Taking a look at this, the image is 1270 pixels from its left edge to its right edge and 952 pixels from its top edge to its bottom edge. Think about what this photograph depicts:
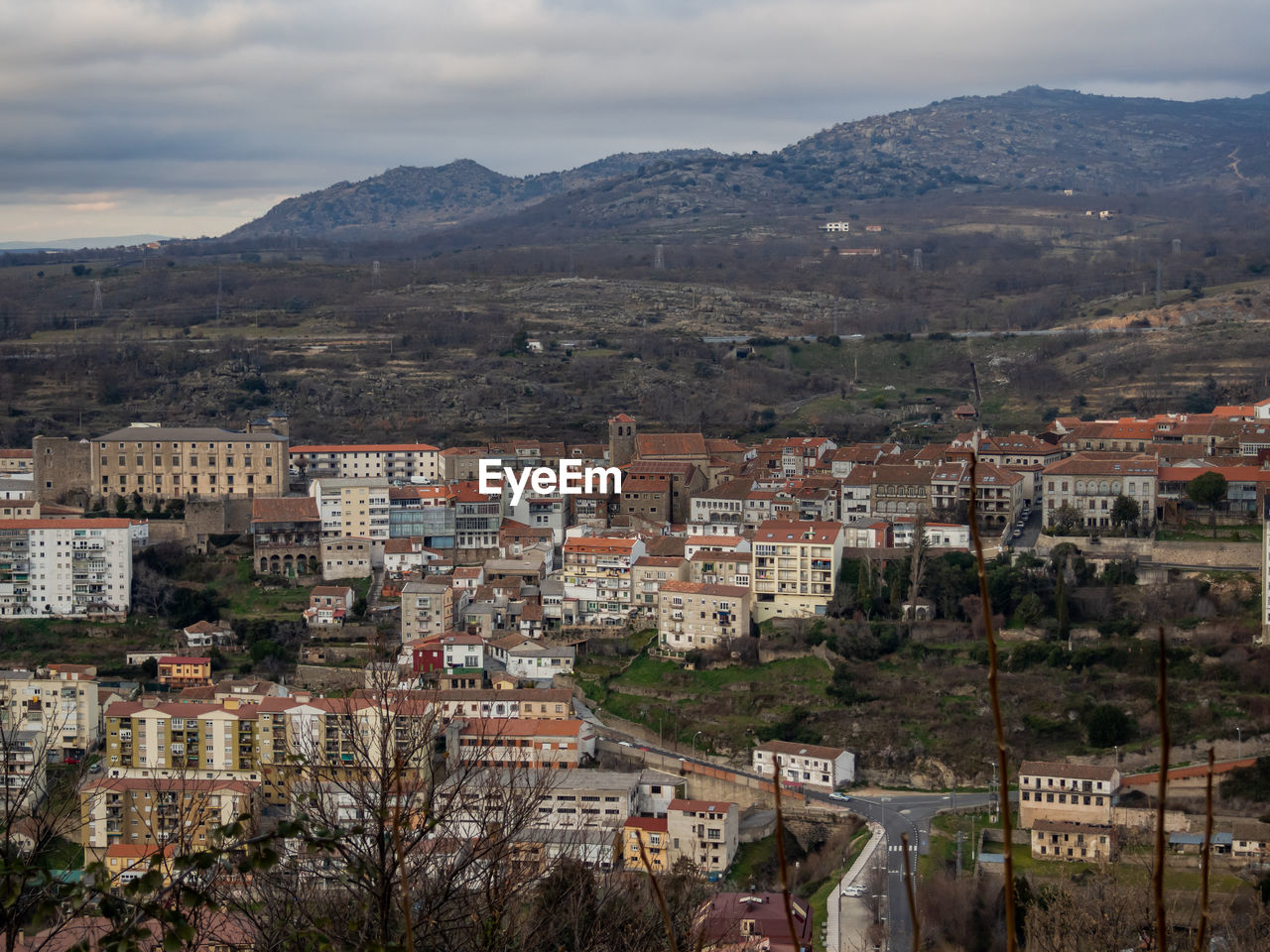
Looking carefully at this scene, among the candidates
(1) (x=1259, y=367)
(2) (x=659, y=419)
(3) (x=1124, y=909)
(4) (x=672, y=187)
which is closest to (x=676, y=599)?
(3) (x=1124, y=909)

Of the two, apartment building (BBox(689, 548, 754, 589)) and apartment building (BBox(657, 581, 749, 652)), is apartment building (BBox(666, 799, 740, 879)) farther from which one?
apartment building (BBox(689, 548, 754, 589))

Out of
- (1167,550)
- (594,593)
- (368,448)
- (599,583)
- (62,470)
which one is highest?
(368,448)

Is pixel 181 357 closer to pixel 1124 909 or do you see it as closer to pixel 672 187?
pixel 1124 909

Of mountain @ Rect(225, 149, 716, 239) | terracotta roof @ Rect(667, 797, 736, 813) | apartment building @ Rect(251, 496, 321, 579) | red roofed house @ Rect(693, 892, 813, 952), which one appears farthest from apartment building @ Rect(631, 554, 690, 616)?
mountain @ Rect(225, 149, 716, 239)

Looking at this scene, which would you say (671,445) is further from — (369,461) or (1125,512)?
(1125,512)

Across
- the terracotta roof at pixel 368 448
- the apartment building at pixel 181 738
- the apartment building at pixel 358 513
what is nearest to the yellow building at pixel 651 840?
the apartment building at pixel 181 738

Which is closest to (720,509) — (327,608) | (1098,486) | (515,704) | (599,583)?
(599,583)

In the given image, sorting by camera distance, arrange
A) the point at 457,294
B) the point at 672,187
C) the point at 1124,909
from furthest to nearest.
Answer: the point at 672,187 → the point at 457,294 → the point at 1124,909
